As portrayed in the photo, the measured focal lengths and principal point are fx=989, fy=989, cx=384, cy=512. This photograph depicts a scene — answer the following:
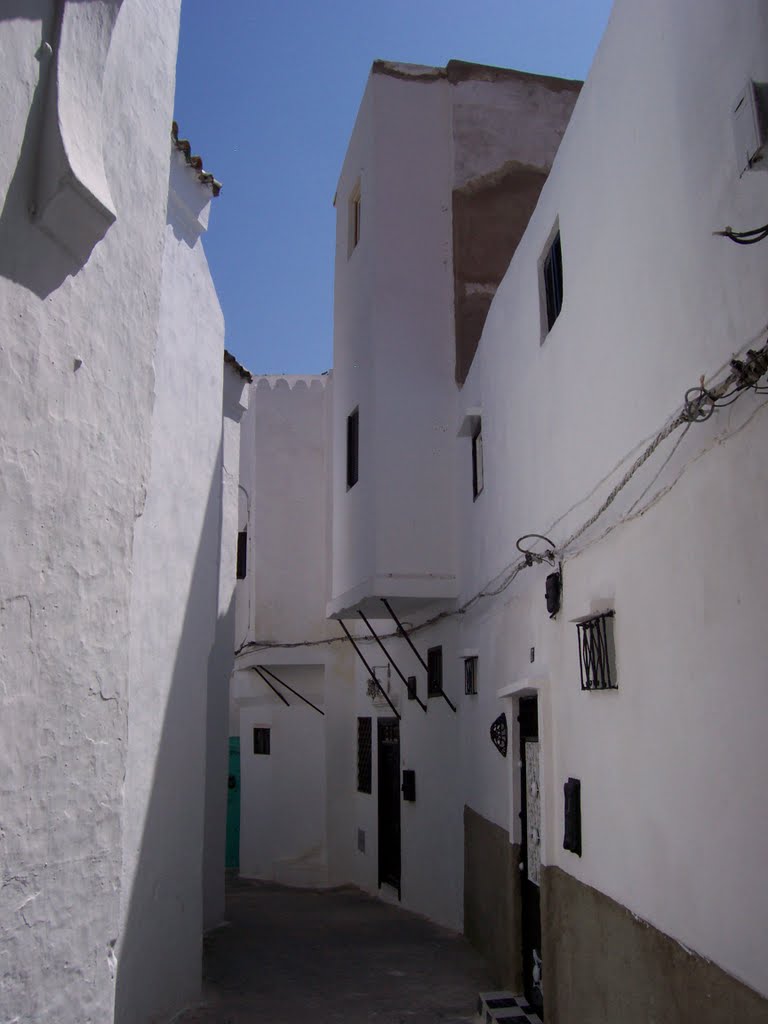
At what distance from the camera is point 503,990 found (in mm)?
7781

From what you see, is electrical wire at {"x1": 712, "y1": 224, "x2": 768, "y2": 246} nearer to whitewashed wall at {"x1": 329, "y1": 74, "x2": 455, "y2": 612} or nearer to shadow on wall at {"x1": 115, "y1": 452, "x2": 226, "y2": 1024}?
shadow on wall at {"x1": 115, "y1": 452, "x2": 226, "y2": 1024}

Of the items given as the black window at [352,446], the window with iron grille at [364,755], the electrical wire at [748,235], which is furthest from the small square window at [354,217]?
the electrical wire at [748,235]

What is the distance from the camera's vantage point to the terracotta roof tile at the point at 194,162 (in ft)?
24.9

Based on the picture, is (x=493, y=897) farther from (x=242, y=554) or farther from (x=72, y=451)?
(x=242, y=554)

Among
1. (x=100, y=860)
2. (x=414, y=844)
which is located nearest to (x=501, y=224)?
(x=414, y=844)

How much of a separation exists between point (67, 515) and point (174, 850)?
193 inches

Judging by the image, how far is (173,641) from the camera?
7.33 metres

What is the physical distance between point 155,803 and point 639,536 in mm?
3975

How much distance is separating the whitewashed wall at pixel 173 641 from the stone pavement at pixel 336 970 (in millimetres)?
661

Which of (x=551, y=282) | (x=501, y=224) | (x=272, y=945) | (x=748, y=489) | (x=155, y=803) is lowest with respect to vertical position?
(x=272, y=945)

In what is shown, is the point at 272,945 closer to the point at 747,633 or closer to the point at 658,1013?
the point at 658,1013

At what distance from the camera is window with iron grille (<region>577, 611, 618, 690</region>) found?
5.24 metres

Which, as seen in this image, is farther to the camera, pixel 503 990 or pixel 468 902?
pixel 468 902

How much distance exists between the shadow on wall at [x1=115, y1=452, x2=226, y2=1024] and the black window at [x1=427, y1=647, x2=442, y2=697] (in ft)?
11.4
